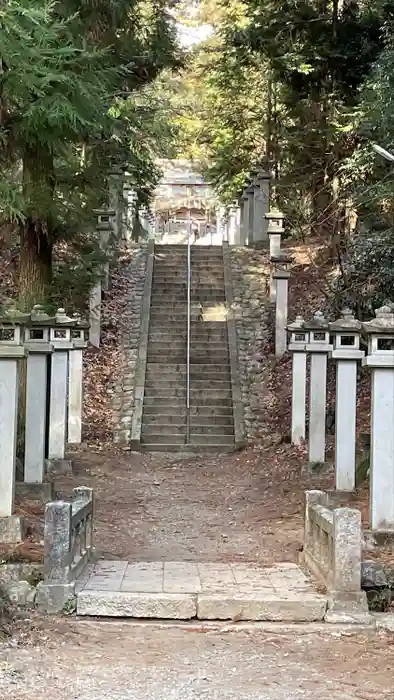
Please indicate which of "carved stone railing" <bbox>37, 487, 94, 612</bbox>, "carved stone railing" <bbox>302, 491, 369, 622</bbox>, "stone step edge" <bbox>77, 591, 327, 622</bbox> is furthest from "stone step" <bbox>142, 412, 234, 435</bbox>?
"stone step edge" <bbox>77, 591, 327, 622</bbox>

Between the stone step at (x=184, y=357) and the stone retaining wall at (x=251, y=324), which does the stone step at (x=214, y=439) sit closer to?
the stone retaining wall at (x=251, y=324)

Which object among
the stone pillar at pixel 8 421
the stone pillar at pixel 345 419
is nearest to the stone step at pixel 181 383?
the stone pillar at pixel 345 419

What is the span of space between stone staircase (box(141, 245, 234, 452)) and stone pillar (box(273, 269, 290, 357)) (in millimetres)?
1071

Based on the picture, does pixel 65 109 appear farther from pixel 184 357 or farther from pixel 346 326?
pixel 184 357

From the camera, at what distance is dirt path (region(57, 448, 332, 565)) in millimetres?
7562

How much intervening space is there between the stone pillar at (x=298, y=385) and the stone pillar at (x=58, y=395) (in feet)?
11.0

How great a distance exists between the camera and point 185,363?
1564 centimetres

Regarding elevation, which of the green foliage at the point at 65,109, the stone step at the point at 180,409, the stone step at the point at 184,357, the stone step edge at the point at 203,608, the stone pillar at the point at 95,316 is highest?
the green foliage at the point at 65,109

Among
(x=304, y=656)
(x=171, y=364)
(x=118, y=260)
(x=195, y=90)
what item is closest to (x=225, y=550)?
(x=304, y=656)

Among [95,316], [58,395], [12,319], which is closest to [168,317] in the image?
[95,316]

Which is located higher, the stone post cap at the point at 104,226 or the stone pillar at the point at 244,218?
the stone pillar at the point at 244,218

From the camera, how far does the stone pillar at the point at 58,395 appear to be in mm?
10609

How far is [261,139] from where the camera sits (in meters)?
24.3

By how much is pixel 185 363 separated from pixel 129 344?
1.37 m
